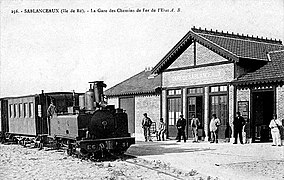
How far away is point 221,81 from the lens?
18.7 m

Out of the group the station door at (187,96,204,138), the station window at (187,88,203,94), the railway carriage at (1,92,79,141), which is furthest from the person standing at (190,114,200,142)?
the railway carriage at (1,92,79,141)

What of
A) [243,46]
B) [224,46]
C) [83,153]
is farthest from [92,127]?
[243,46]

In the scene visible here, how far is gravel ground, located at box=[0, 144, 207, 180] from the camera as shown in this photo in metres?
9.68

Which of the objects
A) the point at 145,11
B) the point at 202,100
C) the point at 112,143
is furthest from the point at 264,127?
the point at 145,11

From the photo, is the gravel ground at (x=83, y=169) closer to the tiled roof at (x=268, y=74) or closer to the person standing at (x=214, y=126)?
the person standing at (x=214, y=126)

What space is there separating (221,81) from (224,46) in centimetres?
180

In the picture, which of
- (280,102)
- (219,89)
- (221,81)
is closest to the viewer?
(280,102)

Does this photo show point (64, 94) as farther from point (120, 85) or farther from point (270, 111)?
point (120, 85)

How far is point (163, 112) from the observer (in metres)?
22.4

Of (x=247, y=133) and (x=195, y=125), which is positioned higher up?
(x=195, y=125)

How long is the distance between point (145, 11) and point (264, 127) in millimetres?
11268

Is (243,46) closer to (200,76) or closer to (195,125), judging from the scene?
(200,76)

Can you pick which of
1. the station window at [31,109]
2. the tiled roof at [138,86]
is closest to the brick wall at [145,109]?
the tiled roof at [138,86]

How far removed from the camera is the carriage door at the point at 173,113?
21375 millimetres
